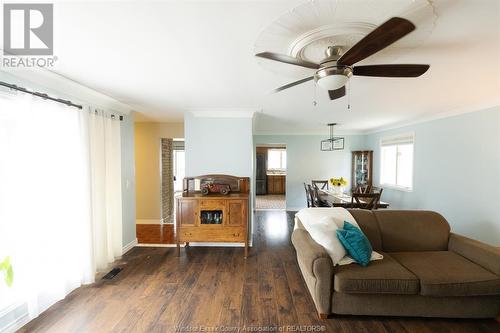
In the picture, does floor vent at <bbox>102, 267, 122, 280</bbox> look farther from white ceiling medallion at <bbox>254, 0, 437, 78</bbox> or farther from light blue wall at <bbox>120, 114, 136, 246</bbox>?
white ceiling medallion at <bbox>254, 0, 437, 78</bbox>

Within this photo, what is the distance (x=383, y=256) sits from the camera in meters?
2.31

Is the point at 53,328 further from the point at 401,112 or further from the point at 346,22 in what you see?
the point at 401,112

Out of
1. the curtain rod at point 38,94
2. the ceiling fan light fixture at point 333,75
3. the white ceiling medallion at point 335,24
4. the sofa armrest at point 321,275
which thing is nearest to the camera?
the white ceiling medallion at point 335,24

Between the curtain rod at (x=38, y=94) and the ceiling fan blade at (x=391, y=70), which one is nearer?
the ceiling fan blade at (x=391, y=70)

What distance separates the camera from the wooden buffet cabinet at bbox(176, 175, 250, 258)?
3320 millimetres

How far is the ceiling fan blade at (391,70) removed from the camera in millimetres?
1480

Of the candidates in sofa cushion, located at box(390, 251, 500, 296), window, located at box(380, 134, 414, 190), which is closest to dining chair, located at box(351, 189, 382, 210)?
sofa cushion, located at box(390, 251, 500, 296)

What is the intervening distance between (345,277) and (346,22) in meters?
1.97

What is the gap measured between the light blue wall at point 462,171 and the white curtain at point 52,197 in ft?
17.5

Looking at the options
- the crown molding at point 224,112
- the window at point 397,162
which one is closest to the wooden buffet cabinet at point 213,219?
the crown molding at point 224,112

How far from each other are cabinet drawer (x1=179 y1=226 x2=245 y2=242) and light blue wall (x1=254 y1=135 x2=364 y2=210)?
3.52 meters

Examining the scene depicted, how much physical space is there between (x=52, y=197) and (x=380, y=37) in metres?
3.05

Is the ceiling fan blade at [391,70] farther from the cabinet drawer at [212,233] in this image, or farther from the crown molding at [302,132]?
the crown molding at [302,132]

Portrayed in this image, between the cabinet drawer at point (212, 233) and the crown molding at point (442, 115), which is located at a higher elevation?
the crown molding at point (442, 115)
